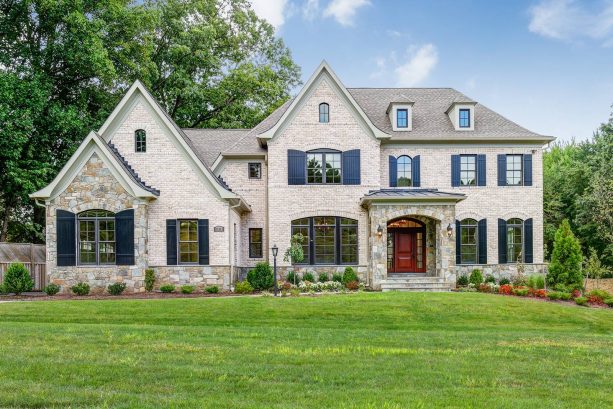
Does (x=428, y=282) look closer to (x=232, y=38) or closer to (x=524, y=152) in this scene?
(x=524, y=152)

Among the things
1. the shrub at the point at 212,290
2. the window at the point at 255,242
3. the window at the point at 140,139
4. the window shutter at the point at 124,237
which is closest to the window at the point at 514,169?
the window at the point at 255,242

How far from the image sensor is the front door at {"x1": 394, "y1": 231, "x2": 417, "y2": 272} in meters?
23.6

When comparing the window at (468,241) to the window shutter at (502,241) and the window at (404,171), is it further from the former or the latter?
the window at (404,171)

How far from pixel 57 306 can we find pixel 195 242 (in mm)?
6102

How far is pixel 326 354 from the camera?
29.0 ft

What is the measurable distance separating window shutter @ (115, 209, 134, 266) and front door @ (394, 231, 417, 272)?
10.4m

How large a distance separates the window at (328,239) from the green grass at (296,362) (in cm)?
770

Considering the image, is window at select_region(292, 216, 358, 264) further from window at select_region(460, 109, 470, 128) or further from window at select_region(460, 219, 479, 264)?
window at select_region(460, 109, 470, 128)

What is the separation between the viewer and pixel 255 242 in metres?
24.1

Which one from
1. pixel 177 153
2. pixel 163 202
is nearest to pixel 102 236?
pixel 163 202

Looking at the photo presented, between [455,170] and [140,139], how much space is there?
12.7 m

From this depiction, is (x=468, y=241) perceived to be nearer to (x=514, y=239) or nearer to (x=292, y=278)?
(x=514, y=239)

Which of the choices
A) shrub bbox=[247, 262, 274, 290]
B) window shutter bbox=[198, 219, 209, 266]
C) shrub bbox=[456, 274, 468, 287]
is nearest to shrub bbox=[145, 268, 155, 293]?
window shutter bbox=[198, 219, 209, 266]

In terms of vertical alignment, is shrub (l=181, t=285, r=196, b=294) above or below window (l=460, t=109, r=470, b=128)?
below
